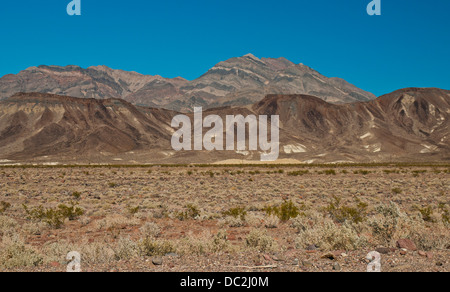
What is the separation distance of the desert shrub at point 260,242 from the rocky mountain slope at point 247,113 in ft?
305

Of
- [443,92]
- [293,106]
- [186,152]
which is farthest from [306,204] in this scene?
[443,92]

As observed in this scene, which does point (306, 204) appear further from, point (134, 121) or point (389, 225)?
point (134, 121)

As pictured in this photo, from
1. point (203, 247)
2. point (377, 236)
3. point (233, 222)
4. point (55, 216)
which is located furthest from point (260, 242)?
point (55, 216)

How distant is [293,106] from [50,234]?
15688 cm

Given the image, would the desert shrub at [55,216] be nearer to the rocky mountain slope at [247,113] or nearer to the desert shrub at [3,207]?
the desert shrub at [3,207]

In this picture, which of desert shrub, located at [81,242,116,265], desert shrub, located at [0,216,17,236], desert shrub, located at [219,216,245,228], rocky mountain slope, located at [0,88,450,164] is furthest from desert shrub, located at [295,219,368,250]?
rocky mountain slope, located at [0,88,450,164]

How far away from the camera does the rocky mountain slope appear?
109750mm

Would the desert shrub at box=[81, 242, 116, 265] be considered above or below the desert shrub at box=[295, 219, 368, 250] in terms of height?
below

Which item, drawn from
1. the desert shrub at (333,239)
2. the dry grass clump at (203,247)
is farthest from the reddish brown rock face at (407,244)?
the dry grass clump at (203,247)

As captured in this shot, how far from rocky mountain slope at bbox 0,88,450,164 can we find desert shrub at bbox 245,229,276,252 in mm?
93054

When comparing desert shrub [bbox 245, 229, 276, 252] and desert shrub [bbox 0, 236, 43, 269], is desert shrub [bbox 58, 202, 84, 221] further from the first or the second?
desert shrub [bbox 245, 229, 276, 252]

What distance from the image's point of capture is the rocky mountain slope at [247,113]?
109750 mm

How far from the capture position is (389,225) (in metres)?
8.73

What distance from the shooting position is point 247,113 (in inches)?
5994
